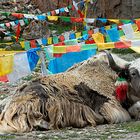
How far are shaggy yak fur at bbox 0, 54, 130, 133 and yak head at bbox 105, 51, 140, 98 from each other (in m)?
0.12

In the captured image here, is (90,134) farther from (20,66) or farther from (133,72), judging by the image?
(20,66)

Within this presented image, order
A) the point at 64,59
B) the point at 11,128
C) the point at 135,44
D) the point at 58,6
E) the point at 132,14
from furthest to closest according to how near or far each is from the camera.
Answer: the point at 58,6 < the point at 132,14 < the point at 64,59 < the point at 135,44 < the point at 11,128

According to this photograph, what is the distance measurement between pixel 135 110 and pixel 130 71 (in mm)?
481

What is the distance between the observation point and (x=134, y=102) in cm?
721

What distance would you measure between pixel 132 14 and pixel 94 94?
10.1 m

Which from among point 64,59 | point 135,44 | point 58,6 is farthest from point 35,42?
point 58,6

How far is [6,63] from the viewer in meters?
8.31

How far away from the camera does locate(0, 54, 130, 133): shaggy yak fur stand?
21.5ft

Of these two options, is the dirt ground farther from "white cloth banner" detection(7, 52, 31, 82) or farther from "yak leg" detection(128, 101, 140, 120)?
"white cloth banner" detection(7, 52, 31, 82)

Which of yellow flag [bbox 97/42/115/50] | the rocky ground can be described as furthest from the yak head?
yellow flag [bbox 97/42/115/50]

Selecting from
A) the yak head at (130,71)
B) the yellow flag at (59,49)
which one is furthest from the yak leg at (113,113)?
the yellow flag at (59,49)

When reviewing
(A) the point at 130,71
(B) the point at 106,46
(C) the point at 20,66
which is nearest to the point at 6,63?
(C) the point at 20,66

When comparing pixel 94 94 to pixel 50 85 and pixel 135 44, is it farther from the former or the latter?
pixel 135 44

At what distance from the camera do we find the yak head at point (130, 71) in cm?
713
